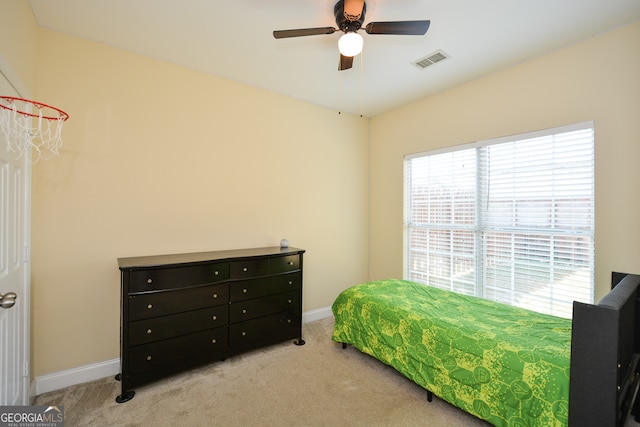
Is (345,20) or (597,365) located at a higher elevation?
(345,20)

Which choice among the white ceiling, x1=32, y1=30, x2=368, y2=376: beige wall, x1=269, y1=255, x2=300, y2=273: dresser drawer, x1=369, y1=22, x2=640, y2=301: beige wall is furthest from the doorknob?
x1=369, y1=22, x2=640, y2=301: beige wall

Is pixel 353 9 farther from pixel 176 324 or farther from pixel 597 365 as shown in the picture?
pixel 176 324

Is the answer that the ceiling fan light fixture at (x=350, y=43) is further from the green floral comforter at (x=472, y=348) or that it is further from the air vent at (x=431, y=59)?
the green floral comforter at (x=472, y=348)

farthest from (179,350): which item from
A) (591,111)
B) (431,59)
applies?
(591,111)

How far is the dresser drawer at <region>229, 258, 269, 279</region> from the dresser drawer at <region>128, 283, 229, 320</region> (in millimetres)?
139

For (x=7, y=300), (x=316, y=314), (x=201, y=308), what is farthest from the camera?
(x=316, y=314)

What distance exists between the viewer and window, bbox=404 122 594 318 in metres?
2.47

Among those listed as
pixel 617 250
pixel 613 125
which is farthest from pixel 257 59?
pixel 617 250

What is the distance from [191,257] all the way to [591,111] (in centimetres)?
362

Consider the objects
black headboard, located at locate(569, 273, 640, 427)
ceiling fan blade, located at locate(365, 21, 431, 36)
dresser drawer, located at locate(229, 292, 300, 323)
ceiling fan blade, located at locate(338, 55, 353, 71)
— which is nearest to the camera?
black headboard, located at locate(569, 273, 640, 427)

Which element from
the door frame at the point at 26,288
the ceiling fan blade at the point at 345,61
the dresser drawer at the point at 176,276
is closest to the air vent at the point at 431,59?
the ceiling fan blade at the point at 345,61

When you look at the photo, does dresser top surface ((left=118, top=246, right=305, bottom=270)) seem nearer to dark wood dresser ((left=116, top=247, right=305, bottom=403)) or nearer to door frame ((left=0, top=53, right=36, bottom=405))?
dark wood dresser ((left=116, top=247, right=305, bottom=403))

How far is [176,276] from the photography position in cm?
238

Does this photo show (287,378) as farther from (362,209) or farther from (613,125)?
(613,125)
